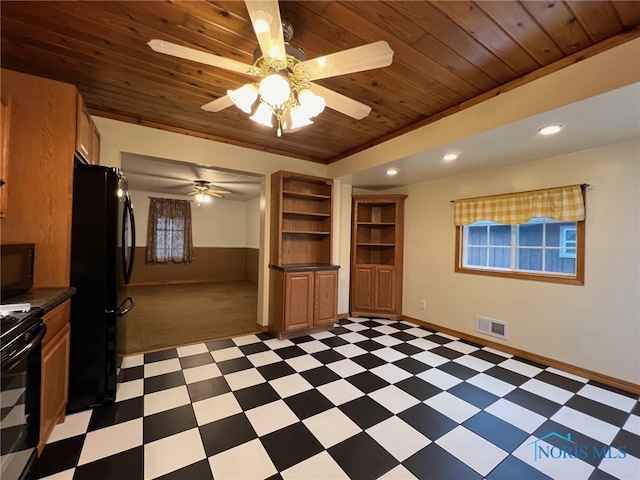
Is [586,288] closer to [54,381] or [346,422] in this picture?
[346,422]

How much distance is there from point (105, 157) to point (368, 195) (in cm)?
336

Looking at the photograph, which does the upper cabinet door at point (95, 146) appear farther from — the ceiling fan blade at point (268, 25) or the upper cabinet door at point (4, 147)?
the ceiling fan blade at point (268, 25)

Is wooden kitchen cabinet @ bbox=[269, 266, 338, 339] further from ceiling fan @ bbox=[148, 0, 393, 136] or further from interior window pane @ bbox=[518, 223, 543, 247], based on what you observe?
interior window pane @ bbox=[518, 223, 543, 247]

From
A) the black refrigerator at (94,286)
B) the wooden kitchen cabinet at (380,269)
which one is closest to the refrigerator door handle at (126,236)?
the black refrigerator at (94,286)

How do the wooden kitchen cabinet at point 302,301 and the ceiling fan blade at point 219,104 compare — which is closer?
the ceiling fan blade at point 219,104

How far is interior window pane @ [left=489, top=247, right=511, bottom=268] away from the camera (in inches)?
124

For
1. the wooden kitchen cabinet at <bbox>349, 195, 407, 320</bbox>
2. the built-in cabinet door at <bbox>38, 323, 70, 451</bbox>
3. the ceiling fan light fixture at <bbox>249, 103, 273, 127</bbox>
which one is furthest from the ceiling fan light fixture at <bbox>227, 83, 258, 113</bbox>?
the wooden kitchen cabinet at <bbox>349, 195, 407, 320</bbox>

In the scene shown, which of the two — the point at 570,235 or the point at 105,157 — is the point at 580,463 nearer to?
the point at 570,235

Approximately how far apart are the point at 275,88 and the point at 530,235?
318 centimetres

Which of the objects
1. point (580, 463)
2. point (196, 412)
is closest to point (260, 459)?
point (196, 412)

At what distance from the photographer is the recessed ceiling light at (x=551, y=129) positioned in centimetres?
200

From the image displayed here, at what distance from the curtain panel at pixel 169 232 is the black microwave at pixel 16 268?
5.75 meters

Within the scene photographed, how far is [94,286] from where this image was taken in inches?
73.7

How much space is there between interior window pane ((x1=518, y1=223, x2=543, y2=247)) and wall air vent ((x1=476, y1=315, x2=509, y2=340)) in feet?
3.13
